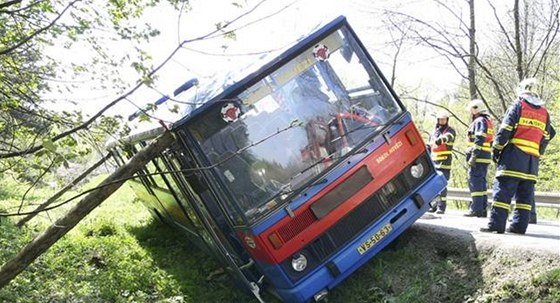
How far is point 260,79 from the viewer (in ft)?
15.7

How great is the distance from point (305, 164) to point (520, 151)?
8.02 ft

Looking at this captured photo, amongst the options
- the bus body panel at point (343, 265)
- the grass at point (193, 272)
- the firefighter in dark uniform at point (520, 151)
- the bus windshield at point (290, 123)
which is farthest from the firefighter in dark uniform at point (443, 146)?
the bus windshield at point (290, 123)

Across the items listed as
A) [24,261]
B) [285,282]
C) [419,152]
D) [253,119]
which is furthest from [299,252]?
[24,261]

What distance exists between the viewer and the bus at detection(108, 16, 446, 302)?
15.4 feet

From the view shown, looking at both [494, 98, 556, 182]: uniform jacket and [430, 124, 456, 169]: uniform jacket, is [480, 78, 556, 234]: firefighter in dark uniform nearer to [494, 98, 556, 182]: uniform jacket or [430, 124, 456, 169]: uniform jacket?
[494, 98, 556, 182]: uniform jacket

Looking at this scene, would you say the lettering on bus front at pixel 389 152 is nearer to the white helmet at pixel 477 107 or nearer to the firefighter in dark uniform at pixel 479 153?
the firefighter in dark uniform at pixel 479 153

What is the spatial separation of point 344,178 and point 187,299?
294cm

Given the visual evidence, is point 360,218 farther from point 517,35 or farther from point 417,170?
point 517,35

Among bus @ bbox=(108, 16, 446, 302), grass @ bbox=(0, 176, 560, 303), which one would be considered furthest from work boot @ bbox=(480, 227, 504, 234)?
bus @ bbox=(108, 16, 446, 302)

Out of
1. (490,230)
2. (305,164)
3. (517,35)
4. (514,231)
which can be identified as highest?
(305,164)

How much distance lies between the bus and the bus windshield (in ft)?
0.03

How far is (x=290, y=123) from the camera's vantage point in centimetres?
463

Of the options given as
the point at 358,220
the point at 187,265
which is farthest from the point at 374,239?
the point at 187,265

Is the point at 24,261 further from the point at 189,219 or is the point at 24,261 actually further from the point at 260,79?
the point at 260,79
